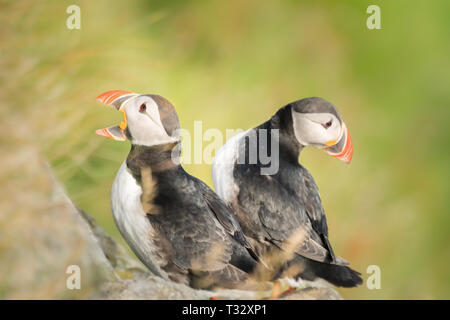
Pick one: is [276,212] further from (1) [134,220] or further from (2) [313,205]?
(1) [134,220]

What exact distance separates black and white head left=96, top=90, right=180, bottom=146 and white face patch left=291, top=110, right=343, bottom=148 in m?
0.76

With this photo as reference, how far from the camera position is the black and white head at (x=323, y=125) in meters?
3.14

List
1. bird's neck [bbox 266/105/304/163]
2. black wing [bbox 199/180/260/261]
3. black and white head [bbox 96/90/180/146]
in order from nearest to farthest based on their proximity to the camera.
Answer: black and white head [bbox 96/90/180/146], black wing [bbox 199/180/260/261], bird's neck [bbox 266/105/304/163]

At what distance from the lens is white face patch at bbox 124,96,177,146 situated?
2.74 metres

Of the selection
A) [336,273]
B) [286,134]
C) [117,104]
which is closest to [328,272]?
[336,273]

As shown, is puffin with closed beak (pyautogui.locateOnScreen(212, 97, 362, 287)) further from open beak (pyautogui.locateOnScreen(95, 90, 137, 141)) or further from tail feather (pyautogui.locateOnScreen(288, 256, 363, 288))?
open beak (pyautogui.locateOnScreen(95, 90, 137, 141))

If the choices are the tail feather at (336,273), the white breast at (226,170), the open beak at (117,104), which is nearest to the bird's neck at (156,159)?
the open beak at (117,104)

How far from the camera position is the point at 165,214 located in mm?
2832

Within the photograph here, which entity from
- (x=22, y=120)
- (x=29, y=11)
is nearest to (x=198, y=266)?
(x=22, y=120)

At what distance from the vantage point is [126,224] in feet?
9.26

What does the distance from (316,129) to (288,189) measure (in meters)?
0.37

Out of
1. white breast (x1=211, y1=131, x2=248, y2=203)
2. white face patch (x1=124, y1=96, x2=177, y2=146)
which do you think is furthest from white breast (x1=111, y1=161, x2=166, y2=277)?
white breast (x1=211, y1=131, x2=248, y2=203)

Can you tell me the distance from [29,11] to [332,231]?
2.14 m
